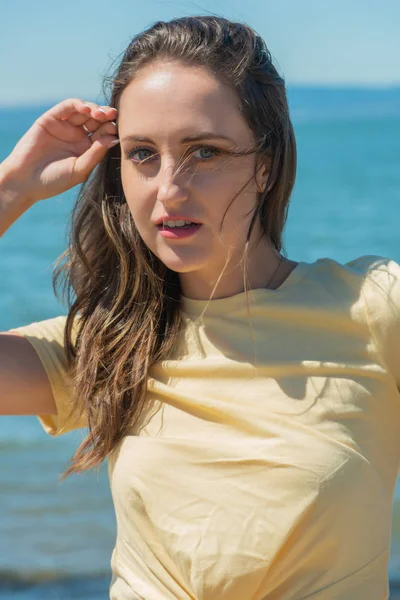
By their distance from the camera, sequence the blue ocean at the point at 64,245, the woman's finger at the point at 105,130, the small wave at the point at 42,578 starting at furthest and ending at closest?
the blue ocean at the point at 64,245
the small wave at the point at 42,578
the woman's finger at the point at 105,130

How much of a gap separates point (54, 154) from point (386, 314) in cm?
104

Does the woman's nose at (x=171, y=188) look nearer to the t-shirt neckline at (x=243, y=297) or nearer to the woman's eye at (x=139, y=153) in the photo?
the woman's eye at (x=139, y=153)

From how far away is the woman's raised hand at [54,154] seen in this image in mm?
2750

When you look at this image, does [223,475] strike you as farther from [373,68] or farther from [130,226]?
[373,68]

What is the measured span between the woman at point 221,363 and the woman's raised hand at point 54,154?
7 centimetres

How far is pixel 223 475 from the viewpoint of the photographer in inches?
91.7

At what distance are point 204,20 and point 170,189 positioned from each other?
0.48m

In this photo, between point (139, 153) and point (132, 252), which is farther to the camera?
point (132, 252)

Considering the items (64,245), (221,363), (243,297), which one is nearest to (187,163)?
(243,297)

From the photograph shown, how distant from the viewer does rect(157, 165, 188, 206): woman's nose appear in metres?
2.35

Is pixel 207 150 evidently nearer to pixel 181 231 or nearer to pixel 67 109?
pixel 181 231

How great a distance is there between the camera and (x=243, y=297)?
2.52m

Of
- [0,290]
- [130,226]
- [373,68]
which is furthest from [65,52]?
Result: [130,226]

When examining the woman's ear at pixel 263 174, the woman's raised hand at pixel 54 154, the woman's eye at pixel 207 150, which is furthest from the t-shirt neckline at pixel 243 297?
the woman's raised hand at pixel 54 154
